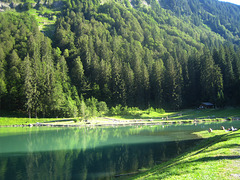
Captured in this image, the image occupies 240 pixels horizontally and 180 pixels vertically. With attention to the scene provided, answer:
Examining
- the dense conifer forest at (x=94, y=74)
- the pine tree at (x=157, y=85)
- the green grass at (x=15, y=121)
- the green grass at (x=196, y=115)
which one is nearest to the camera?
the green grass at (x=15, y=121)

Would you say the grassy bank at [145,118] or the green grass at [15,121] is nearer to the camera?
the green grass at [15,121]

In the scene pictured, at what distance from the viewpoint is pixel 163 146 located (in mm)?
35219

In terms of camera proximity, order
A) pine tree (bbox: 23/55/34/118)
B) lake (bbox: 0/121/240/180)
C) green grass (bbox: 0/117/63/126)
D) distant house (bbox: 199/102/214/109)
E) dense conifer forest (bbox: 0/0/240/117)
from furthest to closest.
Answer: distant house (bbox: 199/102/214/109) → dense conifer forest (bbox: 0/0/240/117) → pine tree (bbox: 23/55/34/118) → green grass (bbox: 0/117/63/126) → lake (bbox: 0/121/240/180)

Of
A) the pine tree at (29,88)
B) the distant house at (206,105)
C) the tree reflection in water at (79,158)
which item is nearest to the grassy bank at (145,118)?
the pine tree at (29,88)

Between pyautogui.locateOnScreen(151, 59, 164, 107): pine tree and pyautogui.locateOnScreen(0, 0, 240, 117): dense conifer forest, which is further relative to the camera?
pyautogui.locateOnScreen(151, 59, 164, 107): pine tree

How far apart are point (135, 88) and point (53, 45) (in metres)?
65.0

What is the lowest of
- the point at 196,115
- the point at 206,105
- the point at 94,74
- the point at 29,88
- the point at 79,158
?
the point at 79,158

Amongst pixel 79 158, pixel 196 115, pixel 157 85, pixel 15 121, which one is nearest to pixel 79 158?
pixel 79 158

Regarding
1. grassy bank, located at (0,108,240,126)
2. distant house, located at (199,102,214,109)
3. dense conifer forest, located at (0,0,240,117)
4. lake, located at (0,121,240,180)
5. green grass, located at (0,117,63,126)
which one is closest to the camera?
lake, located at (0,121,240,180)

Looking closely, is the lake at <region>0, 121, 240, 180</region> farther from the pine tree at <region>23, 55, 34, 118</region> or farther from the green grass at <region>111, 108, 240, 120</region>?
the green grass at <region>111, 108, 240, 120</region>

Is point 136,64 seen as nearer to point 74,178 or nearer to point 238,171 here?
point 74,178

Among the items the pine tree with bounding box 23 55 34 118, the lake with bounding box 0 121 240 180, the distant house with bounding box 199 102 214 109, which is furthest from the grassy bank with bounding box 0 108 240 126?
the lake with bounding box 0 121 240 180

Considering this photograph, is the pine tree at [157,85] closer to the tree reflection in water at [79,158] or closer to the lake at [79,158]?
the lake at [79,158]

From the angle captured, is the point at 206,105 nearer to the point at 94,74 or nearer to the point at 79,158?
the point at 94,74
